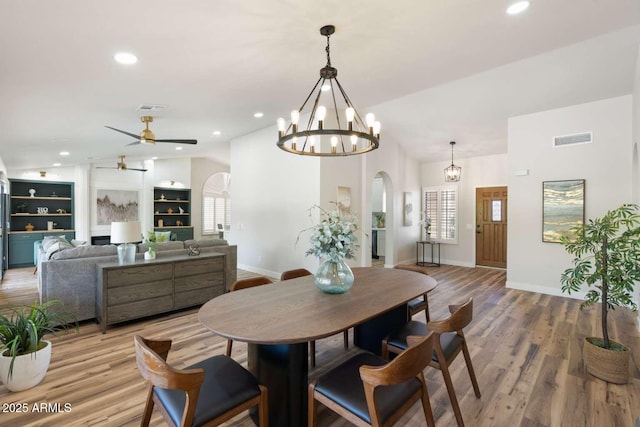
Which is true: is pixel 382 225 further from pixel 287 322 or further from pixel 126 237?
pixel 287 322

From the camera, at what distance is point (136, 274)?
3658 millimetres

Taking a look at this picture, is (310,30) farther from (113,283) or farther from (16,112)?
(16,112)

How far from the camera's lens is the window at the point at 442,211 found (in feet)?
26.0

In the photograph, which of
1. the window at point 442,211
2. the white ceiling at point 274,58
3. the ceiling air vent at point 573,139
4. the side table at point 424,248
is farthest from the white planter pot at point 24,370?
the window at point 442,211

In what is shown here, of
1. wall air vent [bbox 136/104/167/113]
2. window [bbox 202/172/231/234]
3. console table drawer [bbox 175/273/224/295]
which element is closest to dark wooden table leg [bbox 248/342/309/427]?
console table drawer [bbox 175/273/224/295]

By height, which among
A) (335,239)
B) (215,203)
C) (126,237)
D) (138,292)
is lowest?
(138,292)

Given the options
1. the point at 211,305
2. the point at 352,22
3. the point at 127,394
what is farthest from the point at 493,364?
the point at 352,22

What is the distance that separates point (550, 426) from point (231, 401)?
6.86 ft

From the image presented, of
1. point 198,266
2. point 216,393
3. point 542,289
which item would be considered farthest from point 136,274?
point 542,289

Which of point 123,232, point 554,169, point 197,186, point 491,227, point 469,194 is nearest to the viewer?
point 123,232

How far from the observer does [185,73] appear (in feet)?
11.0

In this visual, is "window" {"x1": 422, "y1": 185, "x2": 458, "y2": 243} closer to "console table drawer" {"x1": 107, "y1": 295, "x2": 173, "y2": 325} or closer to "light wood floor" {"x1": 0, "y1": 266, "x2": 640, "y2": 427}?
"light wood floor" {"x1": 0, "y1": 266, "x2": 640, "y2": 427}

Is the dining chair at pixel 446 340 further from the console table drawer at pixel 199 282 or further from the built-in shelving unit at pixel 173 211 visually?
the built-in shelving unit at pixel 173 211

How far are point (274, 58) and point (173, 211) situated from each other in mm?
8744
